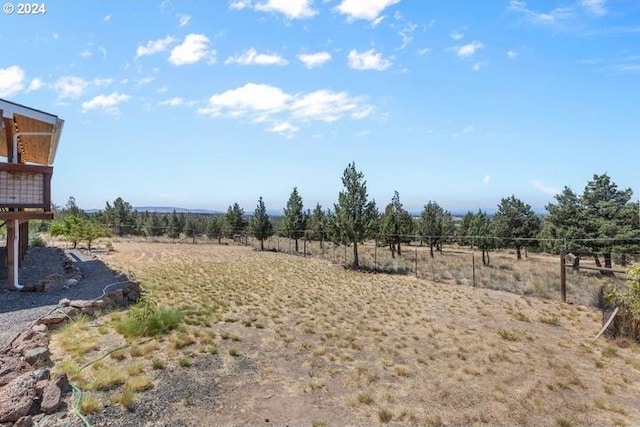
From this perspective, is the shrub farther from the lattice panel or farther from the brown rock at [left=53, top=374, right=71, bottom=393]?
the lattice panel

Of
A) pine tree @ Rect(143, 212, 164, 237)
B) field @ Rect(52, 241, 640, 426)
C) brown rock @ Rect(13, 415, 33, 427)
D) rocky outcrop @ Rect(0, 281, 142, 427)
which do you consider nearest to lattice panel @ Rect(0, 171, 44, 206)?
field @ Rect(52, 241, 640, 426)

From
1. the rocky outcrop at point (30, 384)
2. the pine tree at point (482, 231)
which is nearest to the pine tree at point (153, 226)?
the pine tree at point (482, 231)

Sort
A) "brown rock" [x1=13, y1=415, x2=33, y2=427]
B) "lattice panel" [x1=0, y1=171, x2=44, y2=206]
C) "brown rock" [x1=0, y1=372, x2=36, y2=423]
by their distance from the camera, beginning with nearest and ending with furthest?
"brown rock" [x1=13, y1=415, x2=33, y2=427] < "brown rock" [x1=0, y1=372, x2=36, y2=423] < "lattice panel" [x1=0, y1=171, x2=44, y2=206]

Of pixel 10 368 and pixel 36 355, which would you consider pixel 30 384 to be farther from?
pixel 36 355

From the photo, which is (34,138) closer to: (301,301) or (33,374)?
(301,301)

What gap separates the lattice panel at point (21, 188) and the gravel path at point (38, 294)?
2435mm

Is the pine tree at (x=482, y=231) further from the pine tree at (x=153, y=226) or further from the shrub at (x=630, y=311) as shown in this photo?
the pine tree at (x=153, y=226)

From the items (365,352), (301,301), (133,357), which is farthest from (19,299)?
(365,352)

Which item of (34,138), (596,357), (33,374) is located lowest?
(596,357)

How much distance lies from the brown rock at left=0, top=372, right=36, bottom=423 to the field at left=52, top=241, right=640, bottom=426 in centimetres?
67

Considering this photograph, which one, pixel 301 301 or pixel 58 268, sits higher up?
pixel 58 268

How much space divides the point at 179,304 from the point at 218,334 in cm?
271

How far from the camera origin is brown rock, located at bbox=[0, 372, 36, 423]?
158 inches

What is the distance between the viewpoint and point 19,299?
9070 millimetres
